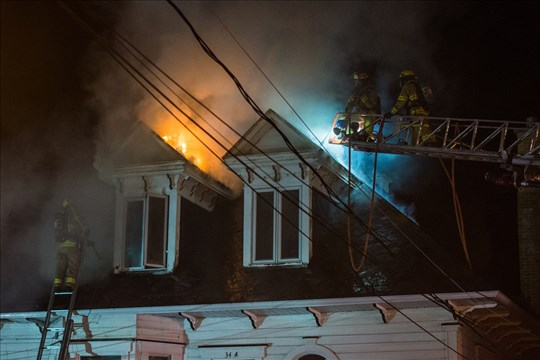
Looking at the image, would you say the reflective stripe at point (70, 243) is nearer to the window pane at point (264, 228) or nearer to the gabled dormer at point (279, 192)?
the gabled dormer at point (279, 192)

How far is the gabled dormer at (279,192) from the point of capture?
1188 centimetres

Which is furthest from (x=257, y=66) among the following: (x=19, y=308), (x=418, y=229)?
(x=19, y=308)

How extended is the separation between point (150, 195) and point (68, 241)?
1.52 meters

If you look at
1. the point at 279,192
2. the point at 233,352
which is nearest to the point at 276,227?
the point at 279,192

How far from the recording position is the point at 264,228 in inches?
480

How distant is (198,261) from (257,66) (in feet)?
13.0

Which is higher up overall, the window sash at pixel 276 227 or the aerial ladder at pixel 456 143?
the aerial ladder at pixel 456 143

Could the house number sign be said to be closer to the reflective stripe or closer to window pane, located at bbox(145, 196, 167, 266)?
window pane, located at bbox(145, 196, 167, 266)

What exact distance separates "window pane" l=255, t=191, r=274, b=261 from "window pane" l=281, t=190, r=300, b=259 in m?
0.19

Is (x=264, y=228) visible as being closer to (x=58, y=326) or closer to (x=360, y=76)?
(x=360, y=76)

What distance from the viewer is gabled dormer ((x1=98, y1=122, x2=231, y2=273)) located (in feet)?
41.0

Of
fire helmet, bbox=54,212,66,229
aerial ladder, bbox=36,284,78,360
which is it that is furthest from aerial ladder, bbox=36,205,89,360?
fire helmet, bbox=54,212,66,229

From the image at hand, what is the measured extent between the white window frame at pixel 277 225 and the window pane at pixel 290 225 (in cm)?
6

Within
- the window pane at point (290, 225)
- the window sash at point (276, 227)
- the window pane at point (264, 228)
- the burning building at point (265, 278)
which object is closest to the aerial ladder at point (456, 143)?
the burning building at point (265, 278)
